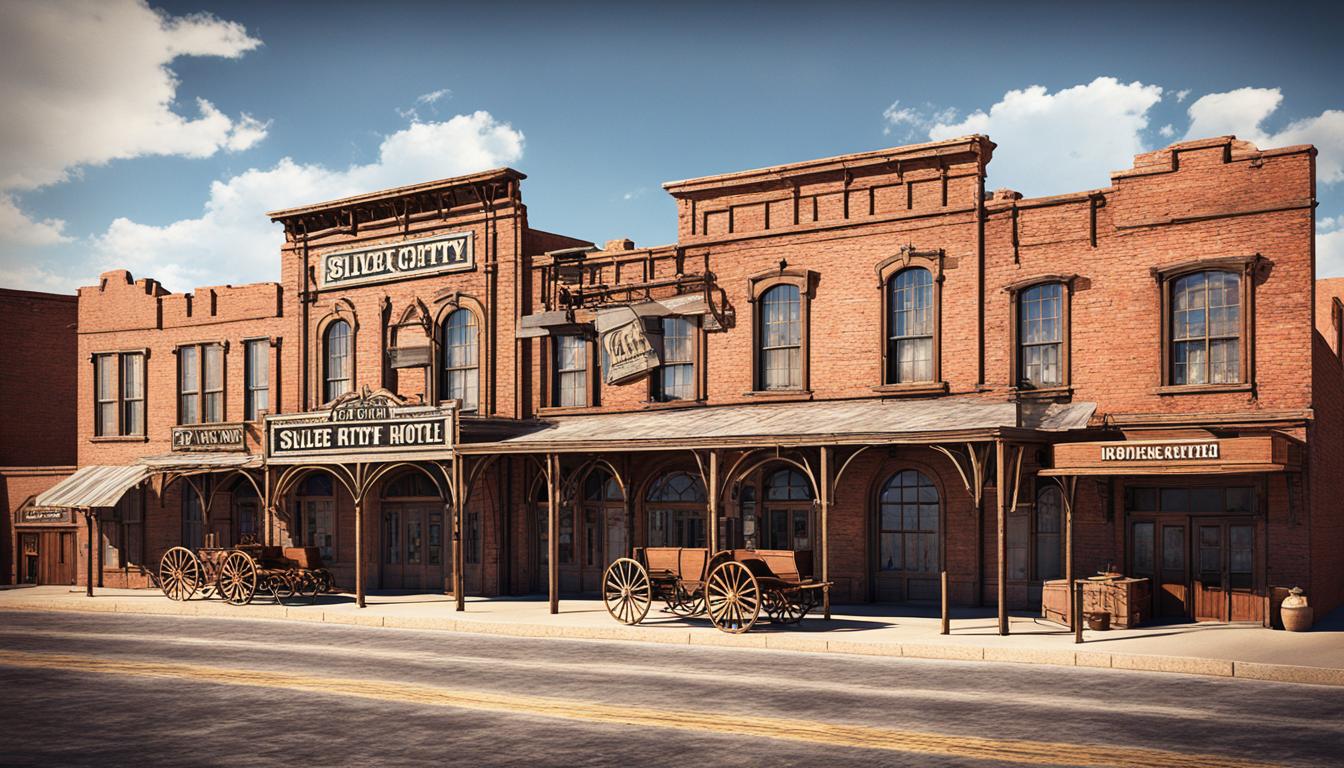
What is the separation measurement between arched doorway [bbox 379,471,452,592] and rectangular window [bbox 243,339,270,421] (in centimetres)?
496

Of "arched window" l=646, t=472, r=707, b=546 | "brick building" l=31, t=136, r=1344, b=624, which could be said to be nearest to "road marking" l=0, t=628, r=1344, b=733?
"brick building" l=31, t=136, r=1344, b=624

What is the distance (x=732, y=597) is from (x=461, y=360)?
1235 cm

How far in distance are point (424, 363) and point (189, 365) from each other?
339 inches

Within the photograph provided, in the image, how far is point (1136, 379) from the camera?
22.9m

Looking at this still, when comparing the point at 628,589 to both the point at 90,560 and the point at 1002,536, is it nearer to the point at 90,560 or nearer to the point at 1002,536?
the point at 1002,536

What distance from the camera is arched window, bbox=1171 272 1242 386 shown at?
22.1 m

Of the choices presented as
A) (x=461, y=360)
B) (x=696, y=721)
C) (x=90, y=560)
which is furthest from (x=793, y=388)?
(x=90, y=560)

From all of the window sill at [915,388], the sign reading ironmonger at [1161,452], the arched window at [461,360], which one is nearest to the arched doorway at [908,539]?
the window sill at [915,388]

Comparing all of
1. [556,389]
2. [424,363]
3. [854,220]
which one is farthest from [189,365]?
[854,220]

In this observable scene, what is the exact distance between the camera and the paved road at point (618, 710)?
1174 cm

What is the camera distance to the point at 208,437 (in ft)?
111

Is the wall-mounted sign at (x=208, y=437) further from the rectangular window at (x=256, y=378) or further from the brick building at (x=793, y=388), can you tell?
the rectangular window at (x=256, y=378)

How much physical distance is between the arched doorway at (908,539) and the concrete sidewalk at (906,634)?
68 cm

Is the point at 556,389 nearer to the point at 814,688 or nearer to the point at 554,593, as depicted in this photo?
the point at 554,593
